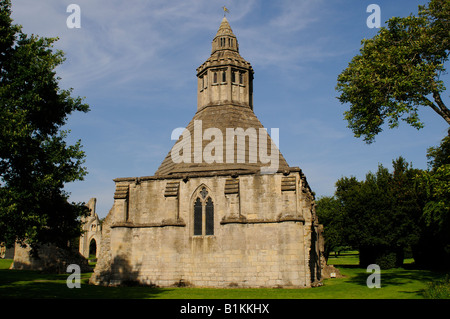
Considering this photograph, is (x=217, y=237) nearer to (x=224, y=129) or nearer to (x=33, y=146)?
(x=224, y=129)

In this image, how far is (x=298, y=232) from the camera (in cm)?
2242

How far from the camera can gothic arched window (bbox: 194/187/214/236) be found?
952 inches

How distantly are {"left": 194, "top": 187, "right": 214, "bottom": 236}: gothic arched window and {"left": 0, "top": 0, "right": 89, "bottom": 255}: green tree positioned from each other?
23.1 feet

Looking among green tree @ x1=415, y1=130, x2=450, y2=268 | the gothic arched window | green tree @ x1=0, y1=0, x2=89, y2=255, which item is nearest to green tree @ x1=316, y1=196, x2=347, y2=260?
green tree @ x1=415, y1=130, x2=450, y2=268

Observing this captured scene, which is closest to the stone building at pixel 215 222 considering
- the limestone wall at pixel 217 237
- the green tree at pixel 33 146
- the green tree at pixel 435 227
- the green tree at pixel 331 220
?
the limestone wall at pixel 217 237

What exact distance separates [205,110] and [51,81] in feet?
45.5

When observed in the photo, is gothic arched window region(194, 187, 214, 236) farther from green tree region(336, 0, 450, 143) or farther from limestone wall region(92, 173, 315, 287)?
green tree region(336, 0, 450, 143)

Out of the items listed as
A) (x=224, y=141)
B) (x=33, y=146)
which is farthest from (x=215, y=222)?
(x=33, y=146)

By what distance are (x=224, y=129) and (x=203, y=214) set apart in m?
6.67

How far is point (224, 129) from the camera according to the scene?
28.1 metres

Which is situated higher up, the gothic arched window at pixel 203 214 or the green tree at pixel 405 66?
the green tree at pixel 405 66

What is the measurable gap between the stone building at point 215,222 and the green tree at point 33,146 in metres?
5.69

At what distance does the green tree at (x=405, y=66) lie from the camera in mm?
18484

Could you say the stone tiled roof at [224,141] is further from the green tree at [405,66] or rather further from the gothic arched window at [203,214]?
the green tree at [405,66]
